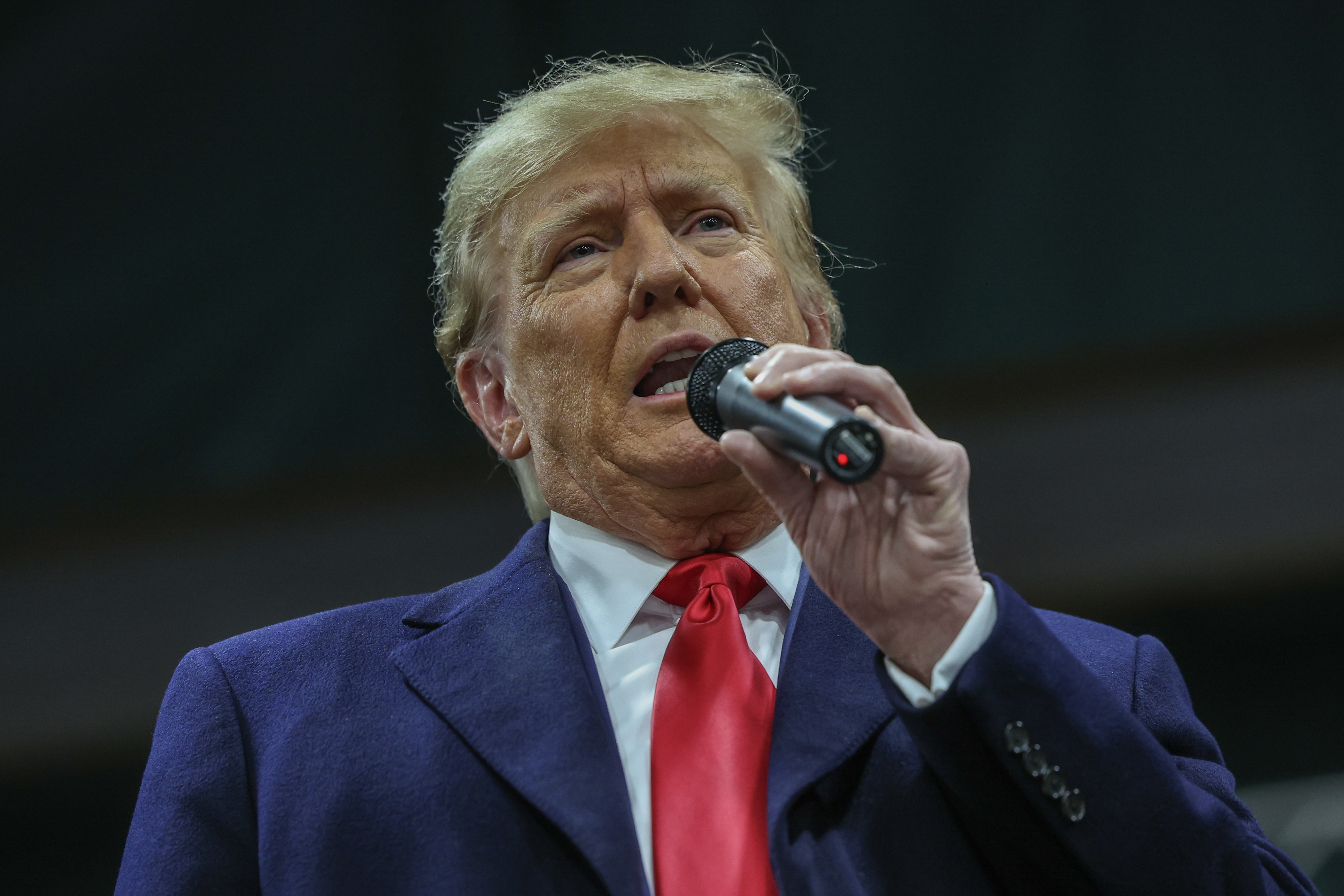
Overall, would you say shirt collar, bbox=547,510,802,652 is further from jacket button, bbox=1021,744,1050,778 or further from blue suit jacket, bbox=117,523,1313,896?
jacket button, bbox=1021,744,1050,778

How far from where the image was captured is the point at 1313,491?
8.01ft

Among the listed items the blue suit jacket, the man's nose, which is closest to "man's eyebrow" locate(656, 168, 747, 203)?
the man's nose

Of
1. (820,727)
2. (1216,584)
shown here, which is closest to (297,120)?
(820,727)

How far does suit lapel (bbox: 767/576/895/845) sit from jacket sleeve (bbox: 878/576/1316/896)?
10 centimetres

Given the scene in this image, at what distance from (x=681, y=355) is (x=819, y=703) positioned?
56 centimetres

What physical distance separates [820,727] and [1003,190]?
1.64 metres

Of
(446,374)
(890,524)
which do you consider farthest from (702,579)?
(446,374)

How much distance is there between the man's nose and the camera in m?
1.69

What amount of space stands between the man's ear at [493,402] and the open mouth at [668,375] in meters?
0.29

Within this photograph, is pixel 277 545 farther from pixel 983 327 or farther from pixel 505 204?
pixel 983 327

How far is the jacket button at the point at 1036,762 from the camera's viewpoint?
1.22 metres

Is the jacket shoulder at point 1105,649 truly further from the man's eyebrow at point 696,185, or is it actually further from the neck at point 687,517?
the man's eyebrow at point 696,185

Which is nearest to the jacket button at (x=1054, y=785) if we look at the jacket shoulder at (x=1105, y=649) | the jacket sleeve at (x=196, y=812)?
the jacket shoulder at (x=1105, y=649)

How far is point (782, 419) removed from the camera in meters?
1.10
